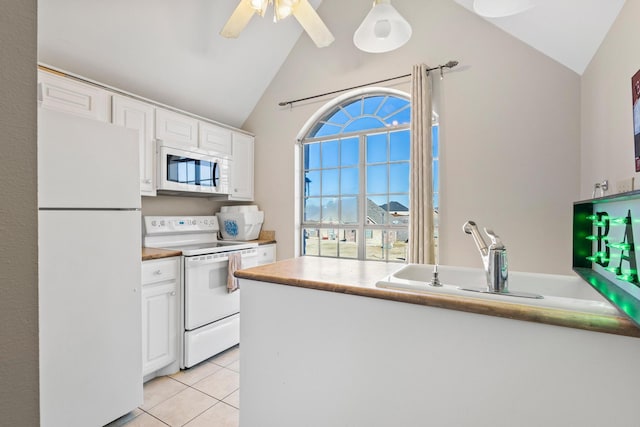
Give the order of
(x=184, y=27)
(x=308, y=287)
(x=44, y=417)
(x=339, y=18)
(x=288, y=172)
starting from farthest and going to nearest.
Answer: (x=288, y=172) → (x=339, y=18) → (x=184, y=27) → (x=44, y=417) → (x=308, y=287)

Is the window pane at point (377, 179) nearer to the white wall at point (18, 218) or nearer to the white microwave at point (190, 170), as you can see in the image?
the white microwave at point (190, 170)

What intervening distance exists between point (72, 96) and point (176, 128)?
0.81 meters

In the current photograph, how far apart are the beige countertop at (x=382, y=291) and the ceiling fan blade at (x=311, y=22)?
1.58m

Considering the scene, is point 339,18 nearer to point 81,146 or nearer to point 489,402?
point 81,146

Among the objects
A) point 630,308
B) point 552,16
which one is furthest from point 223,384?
point 552,16

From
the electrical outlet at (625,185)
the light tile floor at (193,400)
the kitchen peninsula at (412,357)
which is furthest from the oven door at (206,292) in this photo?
the electrical outlet at (625,185)

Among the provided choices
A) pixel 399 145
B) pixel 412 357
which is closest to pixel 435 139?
pixel 399 145

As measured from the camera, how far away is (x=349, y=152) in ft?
11.0

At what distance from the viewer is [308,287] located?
127 cm

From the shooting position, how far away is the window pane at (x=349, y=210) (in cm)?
331

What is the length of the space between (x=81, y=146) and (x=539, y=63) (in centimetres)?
305

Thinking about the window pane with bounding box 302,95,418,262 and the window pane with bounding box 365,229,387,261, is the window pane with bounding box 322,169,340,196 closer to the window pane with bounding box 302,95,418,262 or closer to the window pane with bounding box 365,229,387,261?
the window pane with bounding box 302,95,418,262

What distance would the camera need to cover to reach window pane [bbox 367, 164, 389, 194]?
3.14 m

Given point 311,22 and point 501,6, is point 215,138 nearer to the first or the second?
point 311,22
